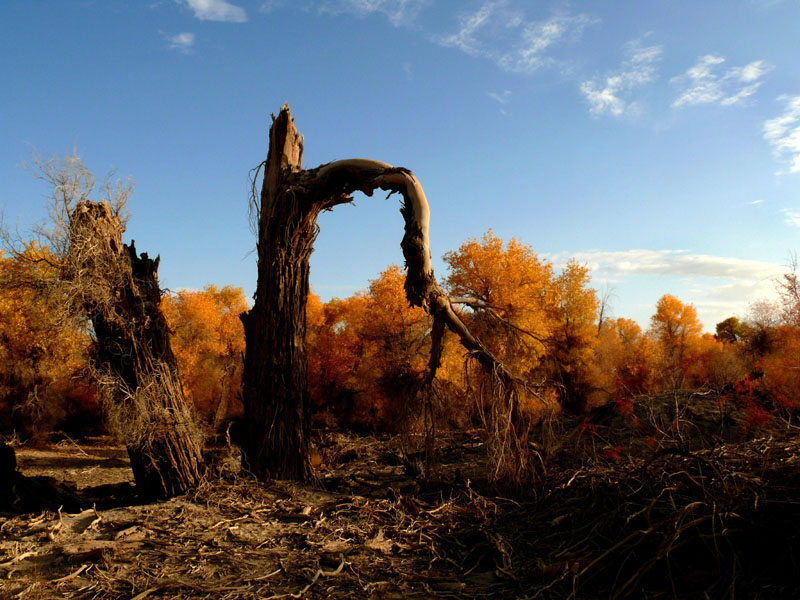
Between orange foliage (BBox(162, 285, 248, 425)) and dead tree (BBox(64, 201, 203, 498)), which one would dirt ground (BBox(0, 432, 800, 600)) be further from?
orange foliage (BBox(162, 285, 248, 425))

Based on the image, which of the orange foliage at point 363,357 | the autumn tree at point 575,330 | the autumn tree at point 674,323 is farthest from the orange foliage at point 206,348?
the autumn tree at point 674,323

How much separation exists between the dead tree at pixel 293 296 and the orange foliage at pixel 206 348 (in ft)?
80.0

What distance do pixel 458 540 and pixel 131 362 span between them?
4.59 metres

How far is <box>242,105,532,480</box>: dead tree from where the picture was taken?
7.43 m

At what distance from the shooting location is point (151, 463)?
22.6 ft

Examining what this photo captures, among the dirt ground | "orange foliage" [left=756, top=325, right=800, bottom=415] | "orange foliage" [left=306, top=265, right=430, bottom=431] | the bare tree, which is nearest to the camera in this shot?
the dirt ground

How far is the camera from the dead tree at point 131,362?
6828 mm

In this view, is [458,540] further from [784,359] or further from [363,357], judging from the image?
[784,359]

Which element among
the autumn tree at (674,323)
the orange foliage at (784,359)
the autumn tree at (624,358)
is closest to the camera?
the orange foliage at (784,359)

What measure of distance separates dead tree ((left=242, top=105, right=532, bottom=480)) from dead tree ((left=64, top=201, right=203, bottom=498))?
938 millimetres

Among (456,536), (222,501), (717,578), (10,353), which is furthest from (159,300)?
(10,353)

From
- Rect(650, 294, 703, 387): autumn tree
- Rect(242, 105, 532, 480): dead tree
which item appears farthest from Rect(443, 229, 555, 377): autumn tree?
Rect(650, 294, 703, 387): autumn tree

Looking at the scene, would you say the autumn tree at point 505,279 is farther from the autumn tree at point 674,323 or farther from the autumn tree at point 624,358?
the autumn tree at point 674,323

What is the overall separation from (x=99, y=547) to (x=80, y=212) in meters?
4.24
